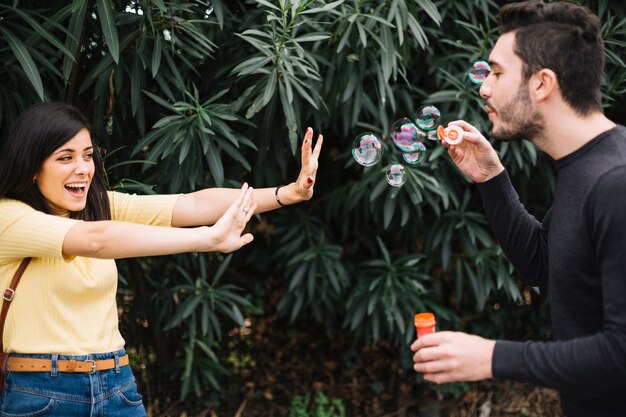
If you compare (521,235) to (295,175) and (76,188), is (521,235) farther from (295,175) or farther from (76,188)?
(295,175)

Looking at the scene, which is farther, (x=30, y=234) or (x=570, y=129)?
(x=30, y=234)

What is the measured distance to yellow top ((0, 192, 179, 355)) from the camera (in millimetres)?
2029

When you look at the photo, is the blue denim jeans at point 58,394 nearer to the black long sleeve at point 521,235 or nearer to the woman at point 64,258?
the woman at point 64,258

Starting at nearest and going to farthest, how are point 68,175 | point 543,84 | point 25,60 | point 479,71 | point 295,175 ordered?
1. point 543,84
2. point 68,175
3. point 25,60
4. point 479,71
5. point 295,175

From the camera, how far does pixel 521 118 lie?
1.86 meters

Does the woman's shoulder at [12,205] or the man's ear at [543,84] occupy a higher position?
the man's ear at [543,84]

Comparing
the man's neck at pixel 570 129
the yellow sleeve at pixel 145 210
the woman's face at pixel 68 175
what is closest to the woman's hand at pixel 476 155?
the man's neck at pixel 570 129

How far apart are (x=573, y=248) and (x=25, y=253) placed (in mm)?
1440

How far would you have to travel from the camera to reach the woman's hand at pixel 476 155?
2188mm

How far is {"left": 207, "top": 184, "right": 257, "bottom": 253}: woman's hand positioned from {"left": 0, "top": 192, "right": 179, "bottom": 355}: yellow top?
16.2 inches

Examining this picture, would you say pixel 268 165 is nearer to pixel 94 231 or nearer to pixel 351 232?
pixel 351 232

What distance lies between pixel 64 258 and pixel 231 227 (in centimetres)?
48

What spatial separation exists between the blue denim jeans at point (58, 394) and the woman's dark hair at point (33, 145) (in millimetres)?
474

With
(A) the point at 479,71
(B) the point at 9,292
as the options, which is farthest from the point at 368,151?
(B) the point at 9,292
